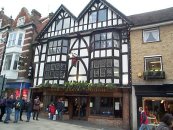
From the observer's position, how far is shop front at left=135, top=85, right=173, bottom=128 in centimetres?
1619

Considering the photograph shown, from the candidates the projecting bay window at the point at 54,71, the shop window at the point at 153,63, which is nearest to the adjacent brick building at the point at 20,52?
the projecting bay window at the point at 54,71

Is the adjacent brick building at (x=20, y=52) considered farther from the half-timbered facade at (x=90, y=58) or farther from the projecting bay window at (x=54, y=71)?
the projecting bay window at (x=54, y=71)

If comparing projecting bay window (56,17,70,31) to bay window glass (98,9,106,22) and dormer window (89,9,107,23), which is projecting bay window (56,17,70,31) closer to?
dormer window (89,9,107,23)

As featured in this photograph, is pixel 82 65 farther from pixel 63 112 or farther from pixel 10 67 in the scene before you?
pixel 10 67

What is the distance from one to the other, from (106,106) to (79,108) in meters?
3.07

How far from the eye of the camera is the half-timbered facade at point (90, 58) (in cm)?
1834

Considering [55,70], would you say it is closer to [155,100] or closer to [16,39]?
[16,39]

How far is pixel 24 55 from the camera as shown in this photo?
2553cm

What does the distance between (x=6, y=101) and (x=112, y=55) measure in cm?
1007

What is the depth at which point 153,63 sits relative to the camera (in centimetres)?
1758

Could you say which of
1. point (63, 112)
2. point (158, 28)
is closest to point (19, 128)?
point (63, 112)

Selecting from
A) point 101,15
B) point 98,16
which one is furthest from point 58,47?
point 101,15

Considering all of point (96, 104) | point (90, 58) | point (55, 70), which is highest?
point (90, 58)

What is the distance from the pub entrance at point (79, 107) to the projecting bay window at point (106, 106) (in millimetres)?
919
